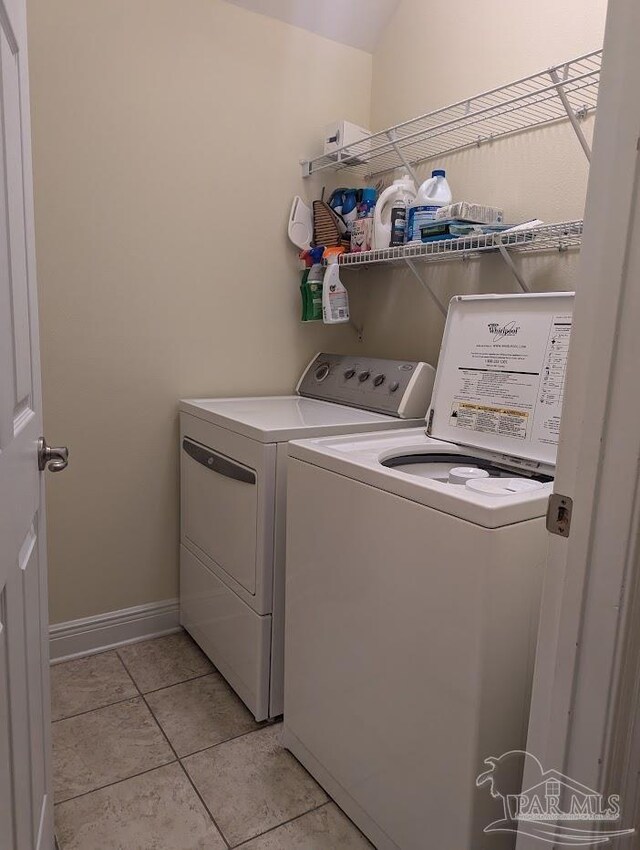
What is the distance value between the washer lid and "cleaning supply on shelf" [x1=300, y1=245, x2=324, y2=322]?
66 centimetres

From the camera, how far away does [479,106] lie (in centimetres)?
195

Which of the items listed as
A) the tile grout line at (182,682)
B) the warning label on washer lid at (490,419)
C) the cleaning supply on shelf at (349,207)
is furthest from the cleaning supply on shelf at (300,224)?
the tile grout line at (182,682)

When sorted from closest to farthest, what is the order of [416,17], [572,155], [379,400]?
1. [572,155]
2. [379,400]
3. [416,17]

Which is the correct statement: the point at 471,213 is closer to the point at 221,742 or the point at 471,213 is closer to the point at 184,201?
the point at 184,201

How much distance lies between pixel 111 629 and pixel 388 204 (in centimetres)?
184

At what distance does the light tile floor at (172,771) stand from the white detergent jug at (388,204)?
1631mm

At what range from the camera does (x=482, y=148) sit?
196 centimetres

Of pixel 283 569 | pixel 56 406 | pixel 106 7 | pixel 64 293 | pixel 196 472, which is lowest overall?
pixel 283 569

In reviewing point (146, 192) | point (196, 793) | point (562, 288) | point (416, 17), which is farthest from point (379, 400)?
point (416, 17)

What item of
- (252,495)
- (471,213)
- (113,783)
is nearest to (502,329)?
(471,213)

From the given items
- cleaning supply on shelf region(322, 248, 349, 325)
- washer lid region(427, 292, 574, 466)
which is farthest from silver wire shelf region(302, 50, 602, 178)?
washer lid region(427, 292, 574, 466)

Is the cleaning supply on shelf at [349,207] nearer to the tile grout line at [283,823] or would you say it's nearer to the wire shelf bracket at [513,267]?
the wire shelf bracket at [513,267]

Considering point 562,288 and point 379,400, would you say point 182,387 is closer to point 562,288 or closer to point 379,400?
point 379,400

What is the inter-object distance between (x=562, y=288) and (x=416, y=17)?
125 centimetres
